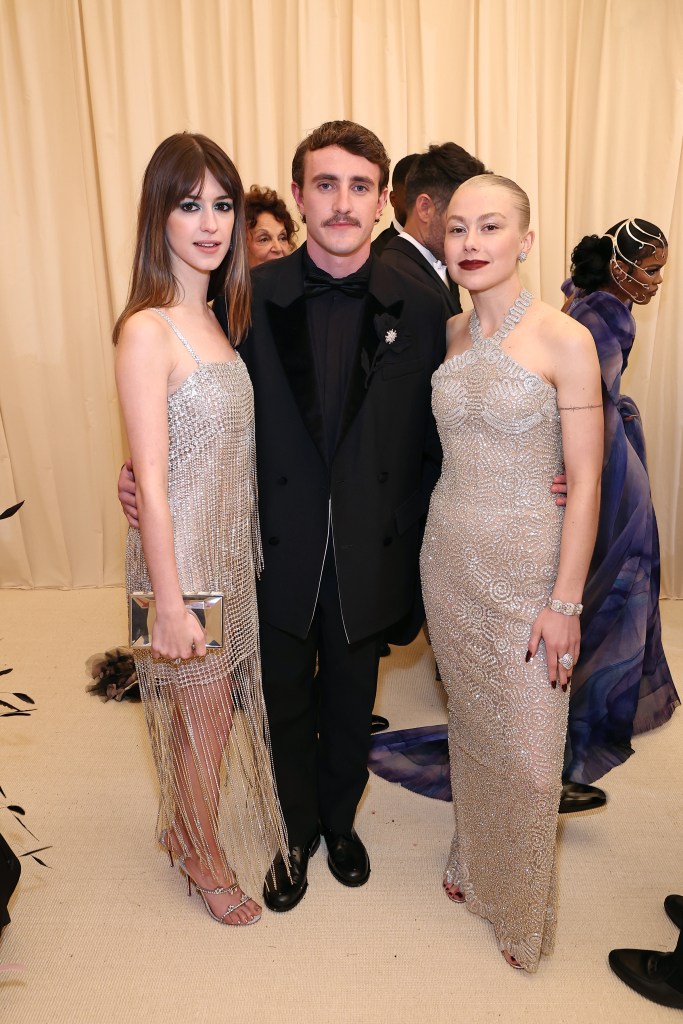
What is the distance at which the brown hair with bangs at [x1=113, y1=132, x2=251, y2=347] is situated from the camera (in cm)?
170

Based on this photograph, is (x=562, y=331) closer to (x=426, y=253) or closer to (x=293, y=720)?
(x=293, y=720)

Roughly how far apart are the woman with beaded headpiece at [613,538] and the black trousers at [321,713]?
2.45ft

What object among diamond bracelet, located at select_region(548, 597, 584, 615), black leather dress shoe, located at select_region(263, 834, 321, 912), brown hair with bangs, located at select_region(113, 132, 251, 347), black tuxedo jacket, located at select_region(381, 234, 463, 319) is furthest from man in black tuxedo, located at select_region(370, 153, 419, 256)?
black leather dress shoe, located at select_region(263, 834, 321, 912)

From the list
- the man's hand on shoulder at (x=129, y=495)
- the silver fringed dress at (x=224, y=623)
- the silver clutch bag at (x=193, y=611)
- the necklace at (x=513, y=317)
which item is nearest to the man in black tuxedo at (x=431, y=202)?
the necklace at (x=513, y=317)

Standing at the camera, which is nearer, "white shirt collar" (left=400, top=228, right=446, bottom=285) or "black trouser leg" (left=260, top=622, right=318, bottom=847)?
"black trouser leg" (left=260, top=622, right=318, bottom=847)

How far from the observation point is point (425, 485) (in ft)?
7.20

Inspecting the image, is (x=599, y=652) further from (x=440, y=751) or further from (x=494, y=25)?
(x=494, y=25)

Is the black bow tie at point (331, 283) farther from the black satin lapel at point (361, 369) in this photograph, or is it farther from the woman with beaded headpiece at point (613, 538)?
the woman with beaded headpiece at point (613, 538)

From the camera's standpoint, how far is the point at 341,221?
1857mm

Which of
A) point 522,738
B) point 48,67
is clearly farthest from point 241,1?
point 522,738

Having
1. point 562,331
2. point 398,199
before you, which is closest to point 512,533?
→ point 562,331

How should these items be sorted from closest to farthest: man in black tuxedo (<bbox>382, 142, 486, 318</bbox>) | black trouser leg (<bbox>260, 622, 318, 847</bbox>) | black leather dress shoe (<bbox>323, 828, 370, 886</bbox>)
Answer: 1. black trouser leg (<bbox>260, 622, 318, 847</bbox>)
2. black leather dress shoe (<bbox>323, 828, 370, 886</bbox>)
3. man in black tuxedo (<bbox>382, 142, 486, 318</bbox>)

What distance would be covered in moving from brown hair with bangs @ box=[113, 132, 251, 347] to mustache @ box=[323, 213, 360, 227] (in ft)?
0.63

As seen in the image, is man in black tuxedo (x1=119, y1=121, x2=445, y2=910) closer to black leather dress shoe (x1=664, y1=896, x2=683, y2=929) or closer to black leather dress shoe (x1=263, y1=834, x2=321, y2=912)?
black leather dress shoe (x1=263, y1=834, x2=321, y2=912)
